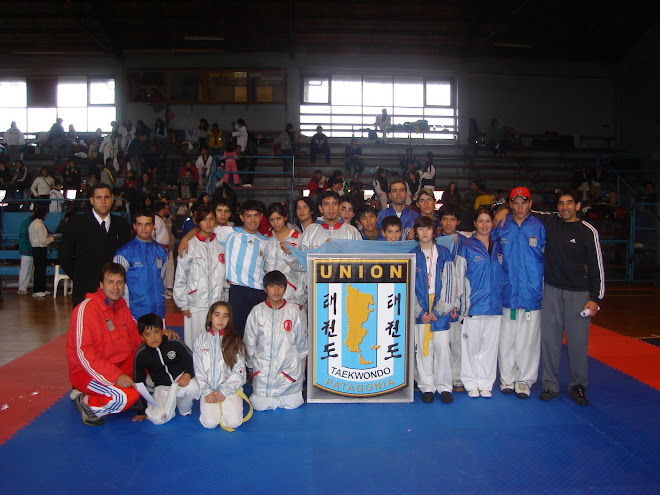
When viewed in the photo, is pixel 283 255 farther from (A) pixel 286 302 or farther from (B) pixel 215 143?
(B) pixel 215 143

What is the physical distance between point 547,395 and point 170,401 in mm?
3286

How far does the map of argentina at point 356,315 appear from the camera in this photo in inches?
175

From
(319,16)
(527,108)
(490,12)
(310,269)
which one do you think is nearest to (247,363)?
(310,269)

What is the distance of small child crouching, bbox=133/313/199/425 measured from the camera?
4176 millimetres

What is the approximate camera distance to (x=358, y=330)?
4461 millimetres

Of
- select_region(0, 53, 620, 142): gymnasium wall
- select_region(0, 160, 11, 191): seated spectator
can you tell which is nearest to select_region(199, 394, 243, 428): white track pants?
select_region(0, 160, 11, 191): seated spectator

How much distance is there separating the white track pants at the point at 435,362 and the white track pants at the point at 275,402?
114 cm

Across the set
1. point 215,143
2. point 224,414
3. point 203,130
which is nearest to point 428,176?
point 215,143

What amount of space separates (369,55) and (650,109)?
9.94m

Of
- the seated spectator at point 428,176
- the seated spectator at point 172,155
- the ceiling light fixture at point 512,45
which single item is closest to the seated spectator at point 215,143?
the seated spectator at point 172,155

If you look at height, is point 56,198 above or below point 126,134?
below

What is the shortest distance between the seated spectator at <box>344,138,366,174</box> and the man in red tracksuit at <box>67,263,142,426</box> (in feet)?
40.9

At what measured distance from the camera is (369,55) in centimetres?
1836

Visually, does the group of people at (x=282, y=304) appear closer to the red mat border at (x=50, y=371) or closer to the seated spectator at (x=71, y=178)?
the red mat border at (x=50, y=371)
